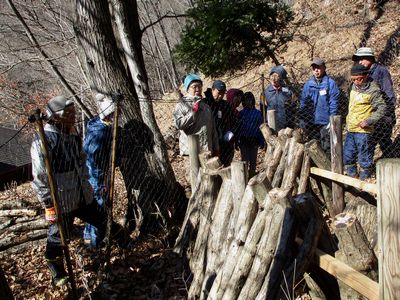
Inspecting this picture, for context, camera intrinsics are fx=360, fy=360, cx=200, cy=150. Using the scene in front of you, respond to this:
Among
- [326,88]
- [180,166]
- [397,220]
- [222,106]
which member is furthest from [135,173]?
[180,166]

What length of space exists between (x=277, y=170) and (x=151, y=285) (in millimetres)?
1897

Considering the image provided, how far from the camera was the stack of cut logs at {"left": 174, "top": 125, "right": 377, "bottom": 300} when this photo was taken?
246cm

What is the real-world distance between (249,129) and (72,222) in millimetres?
2971

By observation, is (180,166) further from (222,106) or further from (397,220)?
(397,220)

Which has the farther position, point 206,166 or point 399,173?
point 206,166

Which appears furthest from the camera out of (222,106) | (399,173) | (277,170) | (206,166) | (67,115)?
(222,106)

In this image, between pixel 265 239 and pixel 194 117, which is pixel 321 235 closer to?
pixel 265 239

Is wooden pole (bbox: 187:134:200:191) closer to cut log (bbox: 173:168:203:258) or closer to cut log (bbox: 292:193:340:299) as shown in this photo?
cut log (bbox: 173:168:203:258)

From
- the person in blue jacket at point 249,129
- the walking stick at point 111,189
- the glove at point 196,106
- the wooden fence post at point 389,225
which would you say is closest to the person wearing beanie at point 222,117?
the person in blue jacket at point 249,129

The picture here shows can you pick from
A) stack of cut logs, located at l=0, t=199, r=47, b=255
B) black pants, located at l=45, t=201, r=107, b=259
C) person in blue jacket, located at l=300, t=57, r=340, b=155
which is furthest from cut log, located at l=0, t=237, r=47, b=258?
person in blue jacket, located at l=300, t=57, r=340, b=155

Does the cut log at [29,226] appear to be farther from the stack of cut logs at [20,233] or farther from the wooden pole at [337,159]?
the wooden pole at [337,159]

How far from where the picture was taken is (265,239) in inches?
100

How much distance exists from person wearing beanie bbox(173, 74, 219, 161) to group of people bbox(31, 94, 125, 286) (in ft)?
2.73

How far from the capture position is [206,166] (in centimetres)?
374
